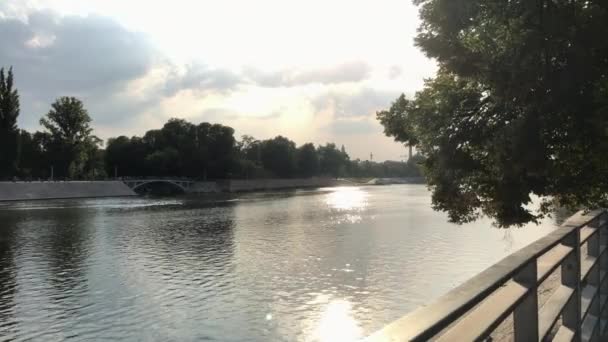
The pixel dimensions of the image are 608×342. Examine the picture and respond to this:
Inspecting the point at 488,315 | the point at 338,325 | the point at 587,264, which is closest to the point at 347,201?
the point at 338,325

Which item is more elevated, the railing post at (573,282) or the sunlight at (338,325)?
the railing post at (573,282)

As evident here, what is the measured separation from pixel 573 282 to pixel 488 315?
2653mm

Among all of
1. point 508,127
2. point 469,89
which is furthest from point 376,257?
point 508,127

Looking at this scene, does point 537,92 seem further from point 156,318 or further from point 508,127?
point 156,318

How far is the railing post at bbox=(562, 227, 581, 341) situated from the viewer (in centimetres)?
463

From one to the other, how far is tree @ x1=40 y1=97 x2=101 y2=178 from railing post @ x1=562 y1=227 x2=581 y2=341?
11412 centimetres

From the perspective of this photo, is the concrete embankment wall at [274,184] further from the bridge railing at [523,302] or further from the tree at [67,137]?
the bridge railing at [523,302]

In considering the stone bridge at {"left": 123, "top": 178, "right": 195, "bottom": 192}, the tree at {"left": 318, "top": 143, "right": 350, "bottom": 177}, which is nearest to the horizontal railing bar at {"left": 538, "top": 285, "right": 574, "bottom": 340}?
the stone bridge at {"left": 123, "top": 178, "right": 195, "bottom": 192}

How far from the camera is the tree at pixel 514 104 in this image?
8.84m

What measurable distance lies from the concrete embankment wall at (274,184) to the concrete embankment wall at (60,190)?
29195 millimetres

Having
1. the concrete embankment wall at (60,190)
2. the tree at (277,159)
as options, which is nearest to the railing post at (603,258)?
the concrete embankment wall at (60,190)

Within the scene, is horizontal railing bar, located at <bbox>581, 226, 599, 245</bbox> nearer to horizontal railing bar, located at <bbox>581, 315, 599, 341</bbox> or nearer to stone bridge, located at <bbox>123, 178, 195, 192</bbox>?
horizontal railing bar, located at <bbox>581, 315, 599, 341</bbox>

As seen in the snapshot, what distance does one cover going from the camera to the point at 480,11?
10336 mm

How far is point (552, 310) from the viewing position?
13.6 ft
